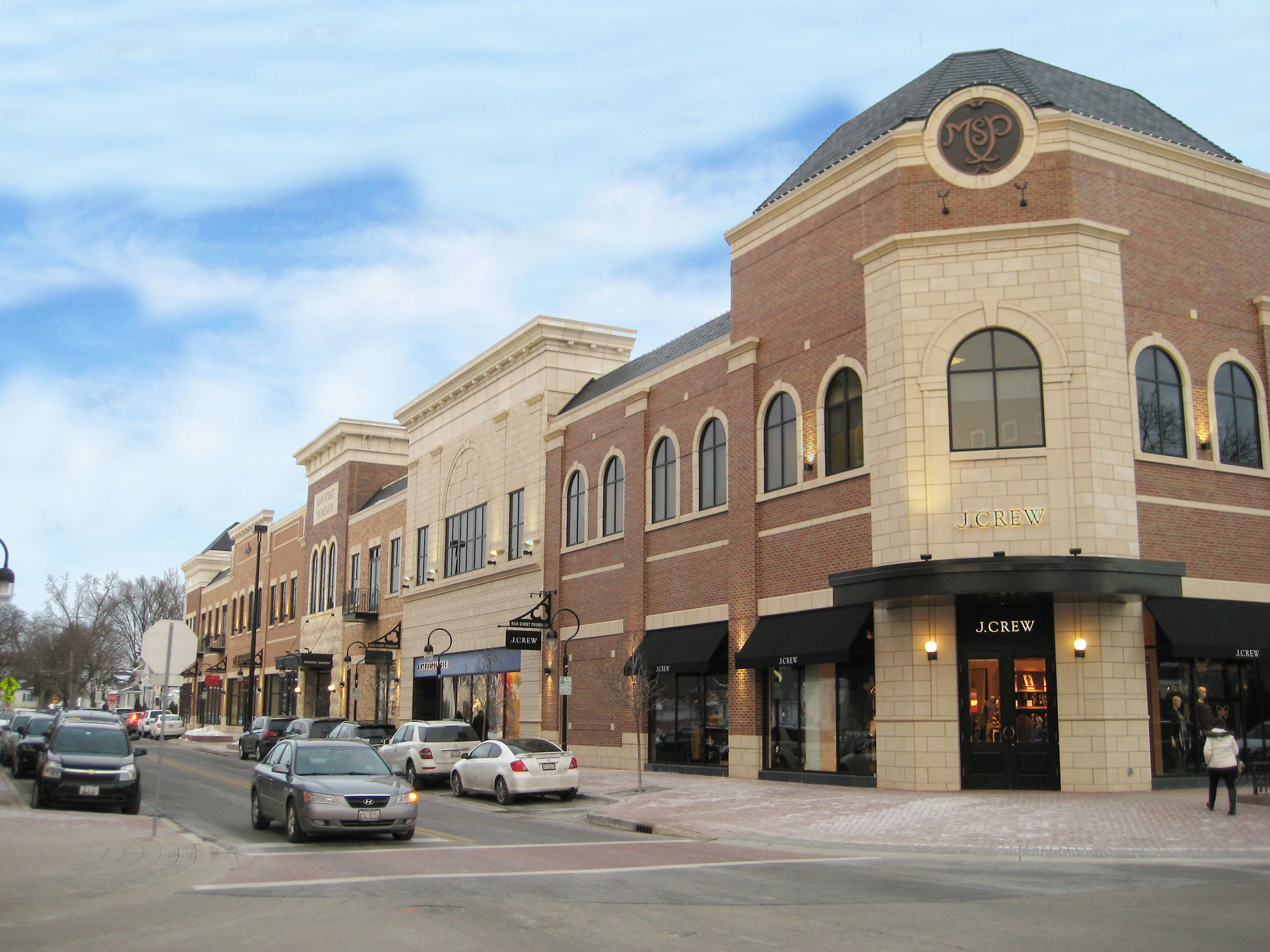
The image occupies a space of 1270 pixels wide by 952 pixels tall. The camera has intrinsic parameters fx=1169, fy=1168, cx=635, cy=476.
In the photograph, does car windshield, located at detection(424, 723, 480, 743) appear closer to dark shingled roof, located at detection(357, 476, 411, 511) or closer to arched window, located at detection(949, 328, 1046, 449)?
arched window, located at detection(949, 328, 1046, 449)

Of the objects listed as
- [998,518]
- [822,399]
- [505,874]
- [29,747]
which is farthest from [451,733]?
[505,874]

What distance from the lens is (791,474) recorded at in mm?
26469

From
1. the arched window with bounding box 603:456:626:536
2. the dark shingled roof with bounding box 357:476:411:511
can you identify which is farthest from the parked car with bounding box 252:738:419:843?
the dark shingled roof with bounding box 357:476:411:511

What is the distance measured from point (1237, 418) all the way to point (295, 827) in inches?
793

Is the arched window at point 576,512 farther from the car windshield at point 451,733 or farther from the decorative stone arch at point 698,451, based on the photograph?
the car windshield at point 451,733

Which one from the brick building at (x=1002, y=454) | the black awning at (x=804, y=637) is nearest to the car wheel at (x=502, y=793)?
the brick building at (x=1002, y=454)

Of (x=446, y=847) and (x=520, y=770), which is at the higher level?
(x=520, y=770)

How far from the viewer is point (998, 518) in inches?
862

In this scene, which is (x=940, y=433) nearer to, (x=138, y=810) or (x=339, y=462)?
(x=138, y=810)

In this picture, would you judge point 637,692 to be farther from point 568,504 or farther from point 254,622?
point 254,622

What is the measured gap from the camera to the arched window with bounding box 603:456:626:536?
3378 centimetres

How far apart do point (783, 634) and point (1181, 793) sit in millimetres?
8275

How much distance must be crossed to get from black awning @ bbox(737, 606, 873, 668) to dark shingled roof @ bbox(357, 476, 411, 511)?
2971cm

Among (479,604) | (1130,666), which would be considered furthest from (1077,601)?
(479,604)
